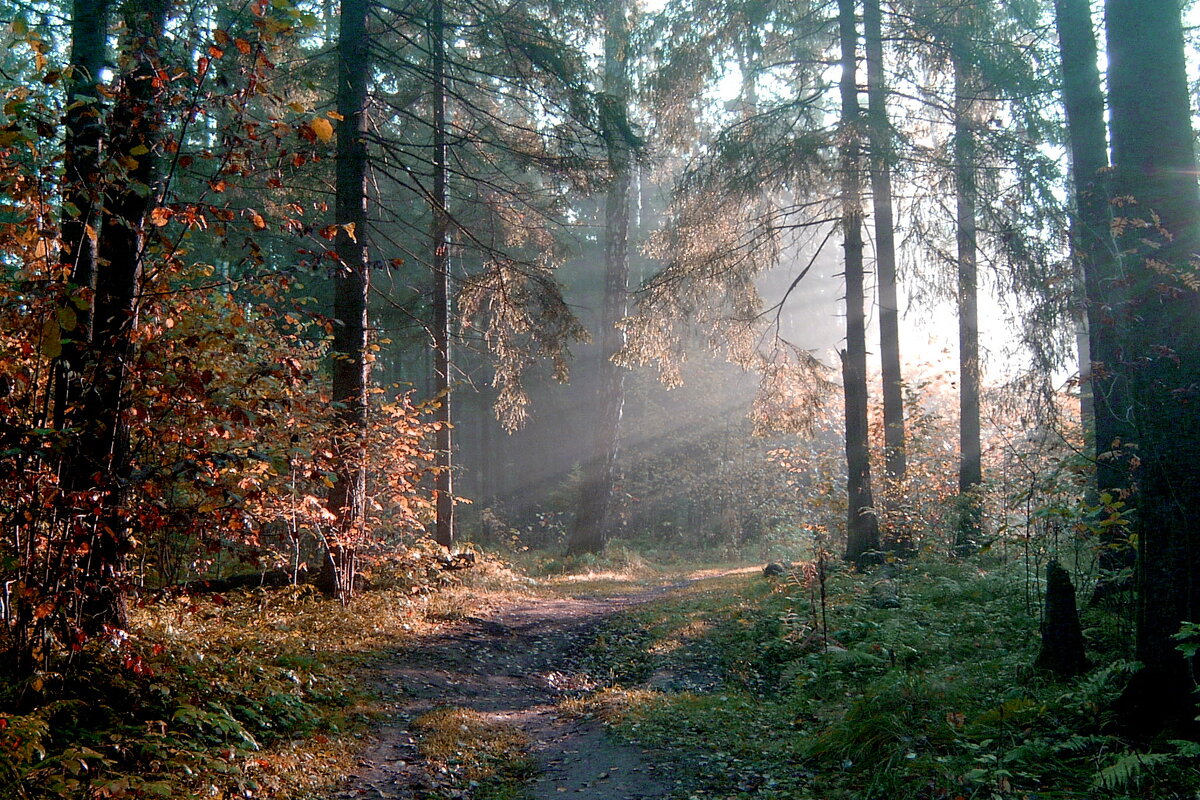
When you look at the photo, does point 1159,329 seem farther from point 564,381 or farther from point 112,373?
point 564,381

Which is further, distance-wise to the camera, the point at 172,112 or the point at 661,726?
the point at 661,726

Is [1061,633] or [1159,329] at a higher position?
[1159,329]

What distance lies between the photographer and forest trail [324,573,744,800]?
494cm

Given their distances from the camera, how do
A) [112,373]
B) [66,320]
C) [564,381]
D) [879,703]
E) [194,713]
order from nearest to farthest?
[66,320], [112,373], [194,713], [879,703], [564,381]

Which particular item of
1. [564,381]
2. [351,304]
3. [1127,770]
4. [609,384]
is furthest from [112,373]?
[609,384]

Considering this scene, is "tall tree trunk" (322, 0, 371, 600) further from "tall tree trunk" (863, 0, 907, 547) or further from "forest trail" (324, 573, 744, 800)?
"tall tree trunk" (863, 0, 907, 547)

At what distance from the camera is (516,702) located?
6.98 m

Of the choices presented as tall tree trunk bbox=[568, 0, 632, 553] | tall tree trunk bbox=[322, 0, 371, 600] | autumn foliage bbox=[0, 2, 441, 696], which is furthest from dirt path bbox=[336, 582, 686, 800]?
tall tree trunk bbox=[568, 0, 632, 553]

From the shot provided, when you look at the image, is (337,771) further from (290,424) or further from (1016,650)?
(1016,650)

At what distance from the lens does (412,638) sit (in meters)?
8.15

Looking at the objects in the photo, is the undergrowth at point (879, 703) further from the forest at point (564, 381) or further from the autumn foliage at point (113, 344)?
the autumn foliage at point (113, 344)

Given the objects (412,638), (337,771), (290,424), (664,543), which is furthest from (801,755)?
(664,543)

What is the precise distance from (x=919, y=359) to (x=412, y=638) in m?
16.1

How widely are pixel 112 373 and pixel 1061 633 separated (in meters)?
6.50
